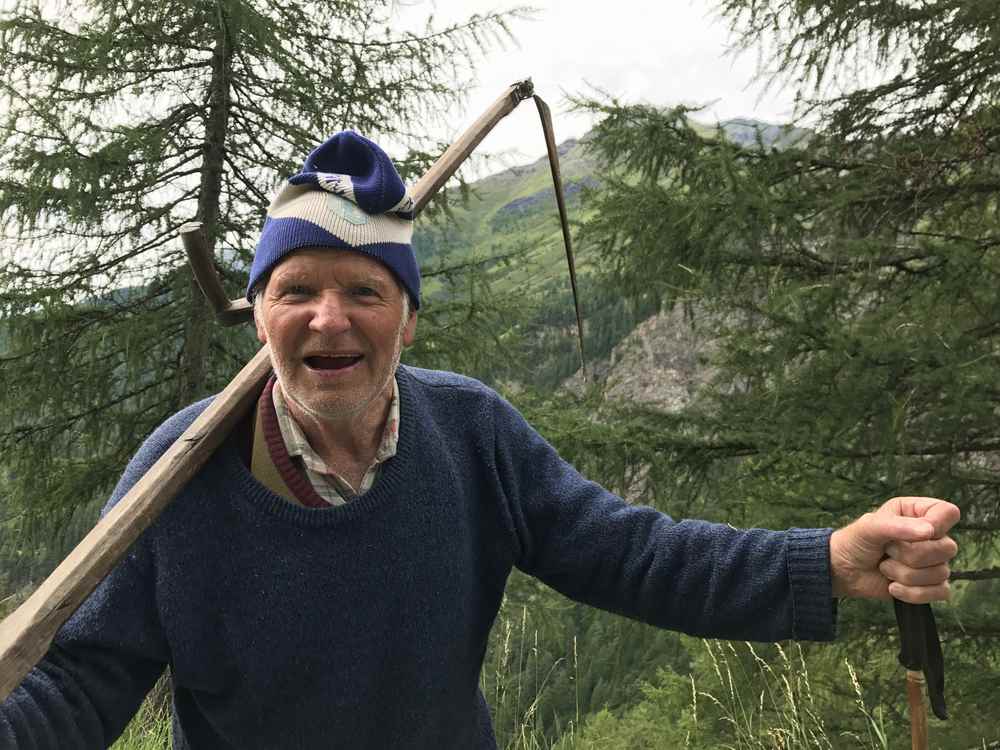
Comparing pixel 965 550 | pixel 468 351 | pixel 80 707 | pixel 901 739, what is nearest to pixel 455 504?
pixel 80 707

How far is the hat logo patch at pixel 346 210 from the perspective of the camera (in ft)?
4.70

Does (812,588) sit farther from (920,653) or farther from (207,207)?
(207,207)

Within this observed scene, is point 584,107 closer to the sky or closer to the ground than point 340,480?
closer to the sky

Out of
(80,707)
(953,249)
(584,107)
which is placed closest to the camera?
(80,707)

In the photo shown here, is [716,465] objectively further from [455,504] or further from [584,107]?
[455,504]

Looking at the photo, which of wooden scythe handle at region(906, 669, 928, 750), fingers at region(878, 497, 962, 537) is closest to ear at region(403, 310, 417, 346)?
fingers at region(878, 497, 962, 537)

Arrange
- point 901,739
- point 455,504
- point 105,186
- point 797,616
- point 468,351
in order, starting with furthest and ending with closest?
point 468,351
point 105,186
point 901,739
point 455,504
point 797,616

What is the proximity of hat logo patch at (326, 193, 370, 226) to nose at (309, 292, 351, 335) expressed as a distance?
5.5 inches

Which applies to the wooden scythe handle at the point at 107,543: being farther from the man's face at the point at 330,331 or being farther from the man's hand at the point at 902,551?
the man's hand at the point at 902,551

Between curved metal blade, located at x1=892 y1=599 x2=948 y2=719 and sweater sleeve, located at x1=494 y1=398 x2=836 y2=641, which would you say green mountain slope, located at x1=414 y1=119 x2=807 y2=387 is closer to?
sweater sleeve, located at x1=494 y1=398 x2=836 y2=641

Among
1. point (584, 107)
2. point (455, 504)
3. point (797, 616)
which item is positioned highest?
point (584, 107)

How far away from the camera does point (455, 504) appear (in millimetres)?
1547

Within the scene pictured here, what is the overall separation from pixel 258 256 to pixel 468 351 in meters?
5.51

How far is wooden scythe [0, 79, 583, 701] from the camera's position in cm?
117
